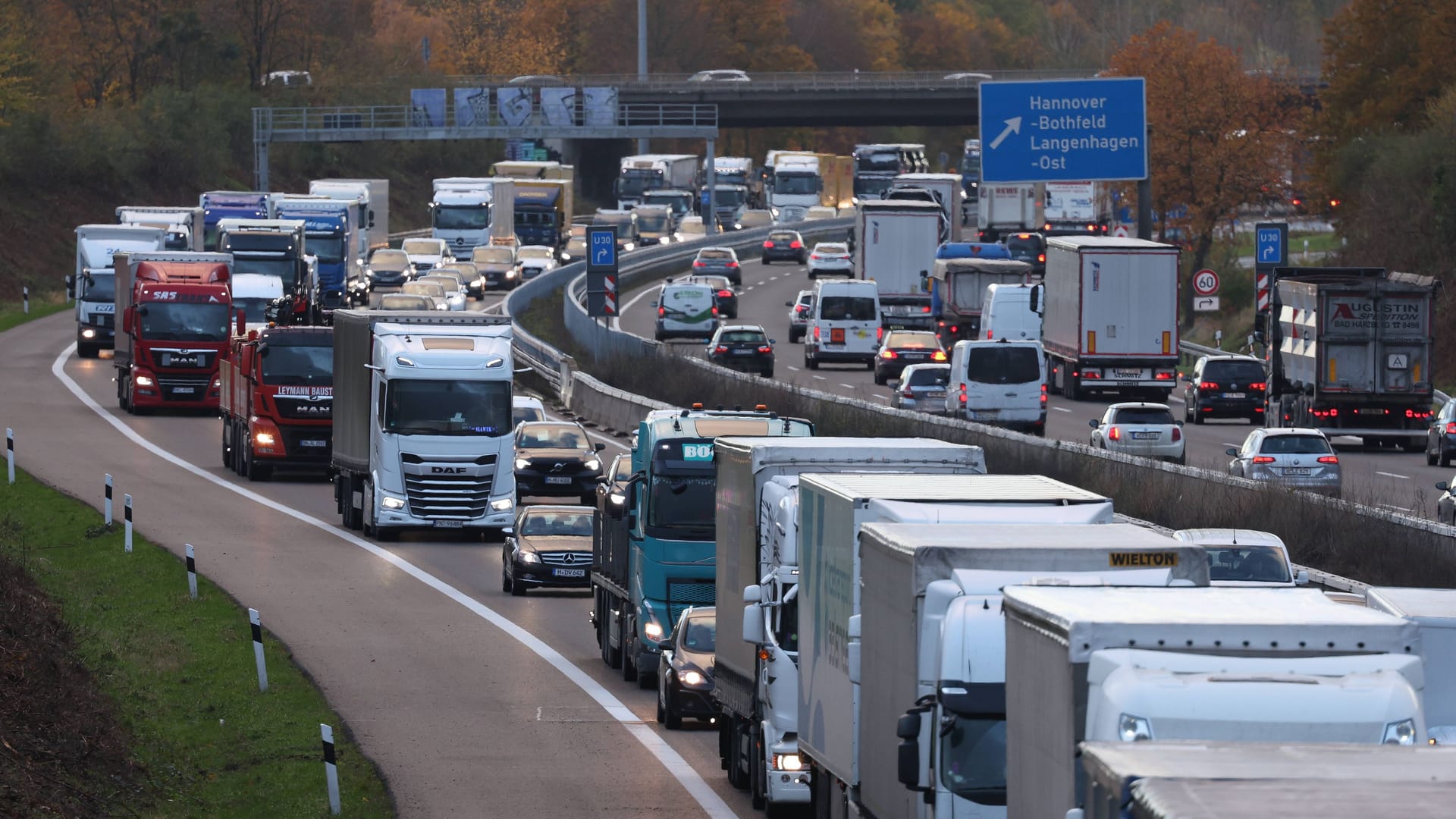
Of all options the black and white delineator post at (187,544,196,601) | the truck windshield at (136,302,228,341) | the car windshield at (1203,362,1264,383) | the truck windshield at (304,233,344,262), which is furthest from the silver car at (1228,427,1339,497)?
the truck windshield at (304,233,344,262)

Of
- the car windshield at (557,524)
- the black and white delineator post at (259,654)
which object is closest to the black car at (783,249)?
the car windshield at (557,524)

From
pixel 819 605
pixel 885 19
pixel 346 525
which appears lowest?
pixel 346 525

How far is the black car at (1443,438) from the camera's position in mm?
39000

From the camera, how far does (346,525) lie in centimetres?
3469

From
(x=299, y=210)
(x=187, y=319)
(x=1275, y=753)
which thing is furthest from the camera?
(x=299, y=210)

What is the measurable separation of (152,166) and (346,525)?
71.9 meters

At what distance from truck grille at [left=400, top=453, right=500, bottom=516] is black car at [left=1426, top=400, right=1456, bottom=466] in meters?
17.0

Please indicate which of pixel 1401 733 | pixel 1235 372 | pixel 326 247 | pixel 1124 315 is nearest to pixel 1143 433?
pixel 1235 372

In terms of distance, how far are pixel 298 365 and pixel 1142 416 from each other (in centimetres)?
1442

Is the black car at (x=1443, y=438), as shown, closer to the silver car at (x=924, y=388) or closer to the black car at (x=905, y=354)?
the silver car at (x=924, y=388)

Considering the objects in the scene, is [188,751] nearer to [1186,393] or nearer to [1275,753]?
[1275,753]

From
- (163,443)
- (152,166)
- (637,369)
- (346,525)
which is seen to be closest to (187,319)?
(163,443)

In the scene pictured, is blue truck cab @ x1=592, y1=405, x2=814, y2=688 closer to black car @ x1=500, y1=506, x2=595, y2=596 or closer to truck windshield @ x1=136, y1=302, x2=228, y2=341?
black car @ x1=500, y1=506, x2=595, y2=596

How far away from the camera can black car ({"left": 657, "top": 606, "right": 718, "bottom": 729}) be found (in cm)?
1942
